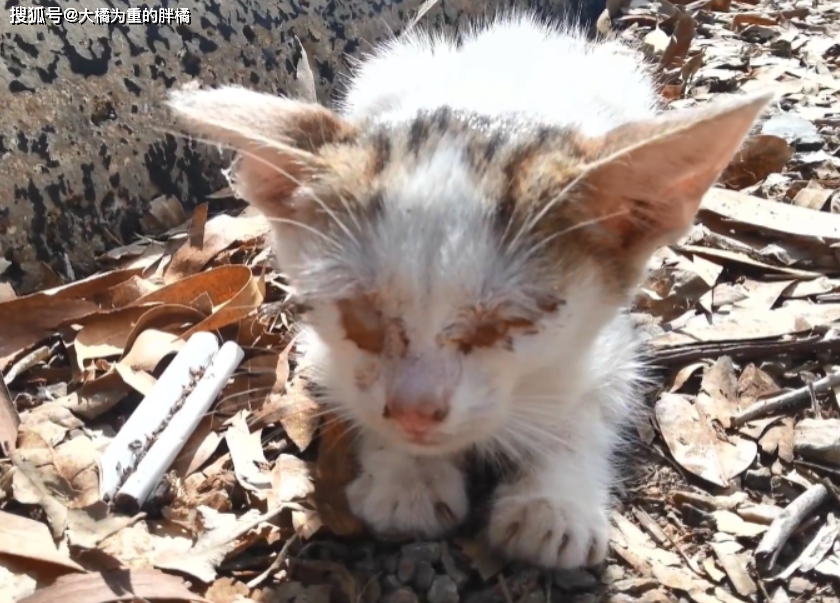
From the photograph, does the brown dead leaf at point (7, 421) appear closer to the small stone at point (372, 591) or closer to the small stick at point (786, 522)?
the small stone at point (372, 591)

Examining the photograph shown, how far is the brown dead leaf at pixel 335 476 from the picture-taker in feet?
6.88

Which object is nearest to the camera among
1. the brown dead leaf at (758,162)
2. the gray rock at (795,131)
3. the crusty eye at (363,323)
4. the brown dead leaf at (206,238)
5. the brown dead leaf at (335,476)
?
the crusty eye at (363,323)

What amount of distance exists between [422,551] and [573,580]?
0.33 m

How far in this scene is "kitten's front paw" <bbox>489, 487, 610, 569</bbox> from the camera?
1977mm

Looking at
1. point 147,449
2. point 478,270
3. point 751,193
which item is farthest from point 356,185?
point 751,193

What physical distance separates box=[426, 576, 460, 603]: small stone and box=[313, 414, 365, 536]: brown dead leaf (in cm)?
24

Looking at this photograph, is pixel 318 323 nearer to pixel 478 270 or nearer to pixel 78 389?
pixel 478 270

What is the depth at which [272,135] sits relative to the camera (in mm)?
1982

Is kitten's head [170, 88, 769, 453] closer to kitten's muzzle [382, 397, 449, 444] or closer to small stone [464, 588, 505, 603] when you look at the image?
kitten's muzzle [382, 397, 449, 444]

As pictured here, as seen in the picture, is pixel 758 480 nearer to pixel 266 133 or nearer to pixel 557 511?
pixel 557 511

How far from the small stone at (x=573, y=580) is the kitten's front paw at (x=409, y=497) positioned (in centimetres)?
25

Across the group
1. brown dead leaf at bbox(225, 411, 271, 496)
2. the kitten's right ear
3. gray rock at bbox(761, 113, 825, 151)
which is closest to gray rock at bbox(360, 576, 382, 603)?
brown dead leaf at bbox(225, 411, 271, 496)

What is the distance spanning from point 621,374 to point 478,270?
2.67 feet

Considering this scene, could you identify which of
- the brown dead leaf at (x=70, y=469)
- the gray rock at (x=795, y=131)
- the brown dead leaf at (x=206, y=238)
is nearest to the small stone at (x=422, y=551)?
the brown dead leaf at (x=70, y=469)
